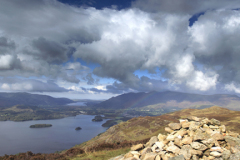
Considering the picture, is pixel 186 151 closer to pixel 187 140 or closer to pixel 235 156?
pixel 187 140

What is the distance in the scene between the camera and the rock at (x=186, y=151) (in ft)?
43.4

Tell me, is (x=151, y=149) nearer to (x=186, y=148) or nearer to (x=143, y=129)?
(x=186, y=148)

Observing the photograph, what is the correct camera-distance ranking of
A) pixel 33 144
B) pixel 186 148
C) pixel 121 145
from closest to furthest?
pixel 186 148, pixel 121 145, pixel 33 144

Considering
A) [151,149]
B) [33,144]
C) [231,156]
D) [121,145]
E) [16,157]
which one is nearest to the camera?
[231,156]

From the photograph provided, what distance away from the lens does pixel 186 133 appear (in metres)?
17.2

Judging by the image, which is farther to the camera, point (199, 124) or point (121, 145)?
point (121, 145)

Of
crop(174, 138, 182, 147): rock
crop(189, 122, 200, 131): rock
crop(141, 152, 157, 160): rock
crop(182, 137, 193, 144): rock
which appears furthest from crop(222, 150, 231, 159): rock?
crop(141, 152, 157, 160): rock

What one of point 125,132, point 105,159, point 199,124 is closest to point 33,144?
point 125,132

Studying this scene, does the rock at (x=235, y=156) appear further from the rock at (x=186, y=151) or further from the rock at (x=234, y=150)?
the rock at (x=186, y=151)

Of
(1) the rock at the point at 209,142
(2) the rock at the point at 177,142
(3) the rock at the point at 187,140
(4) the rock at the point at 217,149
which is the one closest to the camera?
(4) the rock at the point at 217,149

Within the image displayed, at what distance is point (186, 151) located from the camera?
1362cm

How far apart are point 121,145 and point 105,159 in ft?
26.3

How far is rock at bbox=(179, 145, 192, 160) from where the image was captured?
13.2 m

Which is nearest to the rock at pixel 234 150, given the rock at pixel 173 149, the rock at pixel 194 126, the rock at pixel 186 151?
the rock at pixel 186 151
